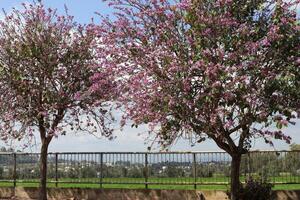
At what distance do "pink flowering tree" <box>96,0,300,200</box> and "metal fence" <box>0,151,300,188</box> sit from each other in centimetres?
376

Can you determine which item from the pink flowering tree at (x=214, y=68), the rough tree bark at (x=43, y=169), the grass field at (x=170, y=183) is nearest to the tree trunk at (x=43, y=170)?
the rough tree bark at (x=43, y=169)

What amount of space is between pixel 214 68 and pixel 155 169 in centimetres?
741

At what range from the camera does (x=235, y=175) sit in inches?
571

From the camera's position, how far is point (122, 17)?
14.2 metres

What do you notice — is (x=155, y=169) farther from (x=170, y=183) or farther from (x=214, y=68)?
(x=214, y=68)

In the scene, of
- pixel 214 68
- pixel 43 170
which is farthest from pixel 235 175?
pixel 43 170

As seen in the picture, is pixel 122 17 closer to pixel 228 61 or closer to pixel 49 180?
pixel 228 61

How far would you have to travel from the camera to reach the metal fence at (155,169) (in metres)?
17.5

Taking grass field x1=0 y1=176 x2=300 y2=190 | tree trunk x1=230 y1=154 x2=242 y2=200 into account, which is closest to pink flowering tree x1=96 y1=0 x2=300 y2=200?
tree trunk x1=230 y1=154 x2=242 y2=200

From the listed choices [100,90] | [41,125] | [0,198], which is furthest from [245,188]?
[0,198]

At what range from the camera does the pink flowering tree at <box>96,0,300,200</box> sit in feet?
40.9

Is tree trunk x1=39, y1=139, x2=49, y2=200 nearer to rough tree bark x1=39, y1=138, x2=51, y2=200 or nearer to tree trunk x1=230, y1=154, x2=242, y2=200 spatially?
rough tree bark x1=39, y1=138, x2=51, y2=200

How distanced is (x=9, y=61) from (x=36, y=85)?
118 cm

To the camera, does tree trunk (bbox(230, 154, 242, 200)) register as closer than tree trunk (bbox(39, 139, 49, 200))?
Yes
